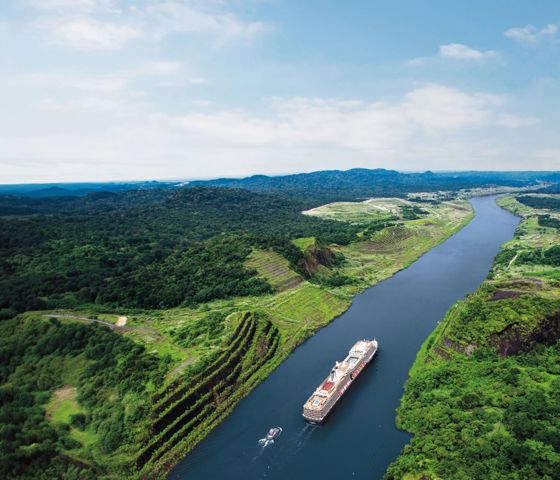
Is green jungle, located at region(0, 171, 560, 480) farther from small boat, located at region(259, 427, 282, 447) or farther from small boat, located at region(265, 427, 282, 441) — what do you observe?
small boat, located at region(265, 427, 282, 441)

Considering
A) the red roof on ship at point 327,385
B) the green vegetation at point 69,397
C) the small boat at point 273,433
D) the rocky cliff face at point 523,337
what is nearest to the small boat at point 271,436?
the small boat at point 273,433

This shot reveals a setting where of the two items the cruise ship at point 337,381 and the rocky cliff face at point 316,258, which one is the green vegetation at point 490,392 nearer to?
the cruise ship at point 337,381

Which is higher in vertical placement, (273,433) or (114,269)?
(114,269)

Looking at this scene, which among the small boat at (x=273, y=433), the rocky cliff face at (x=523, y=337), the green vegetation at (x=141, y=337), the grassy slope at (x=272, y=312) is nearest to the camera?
the green vegetation at (x=141, y=337)

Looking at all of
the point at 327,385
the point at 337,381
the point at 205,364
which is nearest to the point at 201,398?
the point at 205,364

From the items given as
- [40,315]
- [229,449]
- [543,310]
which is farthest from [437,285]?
[40,315]

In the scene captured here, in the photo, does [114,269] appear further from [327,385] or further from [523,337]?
[523,337]

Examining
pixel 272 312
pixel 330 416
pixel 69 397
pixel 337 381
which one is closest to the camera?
pixel 330 416

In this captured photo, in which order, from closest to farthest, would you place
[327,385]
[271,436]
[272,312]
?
[271,436]
[327,385]
[272,312]
